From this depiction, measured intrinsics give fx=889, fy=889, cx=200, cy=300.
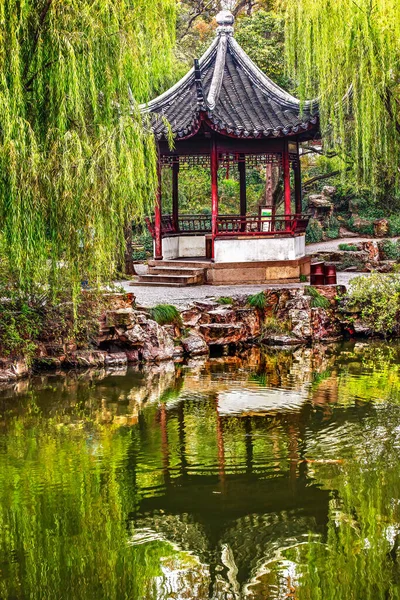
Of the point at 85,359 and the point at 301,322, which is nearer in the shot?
the point at 85,359

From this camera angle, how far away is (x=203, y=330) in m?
13.3

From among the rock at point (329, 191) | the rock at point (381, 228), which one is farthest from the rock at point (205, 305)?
the rock at point (329, 191)

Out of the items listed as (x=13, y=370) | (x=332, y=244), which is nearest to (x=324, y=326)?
(x=13, y=370)

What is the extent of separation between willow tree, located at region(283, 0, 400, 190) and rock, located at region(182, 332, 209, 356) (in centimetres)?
401

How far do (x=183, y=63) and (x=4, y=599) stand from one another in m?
19.3

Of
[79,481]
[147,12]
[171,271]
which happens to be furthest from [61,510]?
[171,271]

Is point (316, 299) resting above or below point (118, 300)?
below

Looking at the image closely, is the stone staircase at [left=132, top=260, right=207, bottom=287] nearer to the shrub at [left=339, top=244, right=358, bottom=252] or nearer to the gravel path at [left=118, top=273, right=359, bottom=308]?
the gravel path at [left=118, top=273, right=359, bottom=308]

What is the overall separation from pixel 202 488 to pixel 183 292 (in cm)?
815

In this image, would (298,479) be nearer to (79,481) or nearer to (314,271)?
(79,481)

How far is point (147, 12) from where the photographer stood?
1062cm

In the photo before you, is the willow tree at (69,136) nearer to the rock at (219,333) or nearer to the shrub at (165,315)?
the shrub at (165,315)

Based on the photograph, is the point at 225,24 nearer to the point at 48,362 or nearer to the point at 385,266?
the point at 385,266

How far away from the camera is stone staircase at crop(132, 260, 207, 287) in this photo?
15.9m
